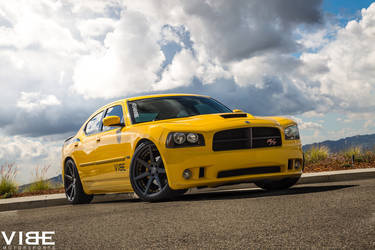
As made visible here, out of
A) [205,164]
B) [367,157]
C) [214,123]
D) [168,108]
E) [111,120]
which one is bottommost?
[367,157]

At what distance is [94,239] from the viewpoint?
4133 millimetres

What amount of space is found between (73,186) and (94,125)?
1.26 meters

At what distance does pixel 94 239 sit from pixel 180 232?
0.79 metres

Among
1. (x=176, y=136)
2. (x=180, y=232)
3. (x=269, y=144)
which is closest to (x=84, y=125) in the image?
(x=176, y=136)

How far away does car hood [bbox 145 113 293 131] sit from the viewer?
5.99 meters

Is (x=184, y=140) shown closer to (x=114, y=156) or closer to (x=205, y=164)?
(x=205, y=164)

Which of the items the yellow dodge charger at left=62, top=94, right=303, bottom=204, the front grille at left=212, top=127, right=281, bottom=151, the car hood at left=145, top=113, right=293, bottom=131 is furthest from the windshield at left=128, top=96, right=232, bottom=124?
the front grille at left=212, top=127, right=281, bottom=151

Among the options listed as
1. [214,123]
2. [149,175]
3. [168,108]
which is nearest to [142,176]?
[149,175]

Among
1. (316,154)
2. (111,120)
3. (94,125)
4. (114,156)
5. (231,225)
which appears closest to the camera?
(231,225)

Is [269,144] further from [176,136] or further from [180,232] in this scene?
[180,232]

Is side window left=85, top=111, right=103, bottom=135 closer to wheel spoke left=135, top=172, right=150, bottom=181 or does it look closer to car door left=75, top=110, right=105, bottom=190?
car door left=75, top=110, right=105, bottom=190

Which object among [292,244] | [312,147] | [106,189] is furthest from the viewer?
[312,147]

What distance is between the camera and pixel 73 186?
8570mm

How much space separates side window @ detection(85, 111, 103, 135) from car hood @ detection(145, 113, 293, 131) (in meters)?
1.83
